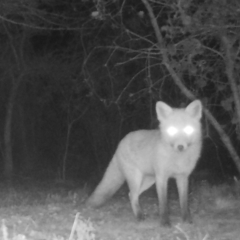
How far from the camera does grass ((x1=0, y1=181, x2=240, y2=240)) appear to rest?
6.39 meters

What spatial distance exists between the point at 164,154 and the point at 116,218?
Answer: 1081mm

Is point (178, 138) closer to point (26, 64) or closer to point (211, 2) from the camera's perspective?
point (211, 2)

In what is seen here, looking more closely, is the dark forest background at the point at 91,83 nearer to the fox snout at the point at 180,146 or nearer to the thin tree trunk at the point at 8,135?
the thin tree trunk at the point at 8,135

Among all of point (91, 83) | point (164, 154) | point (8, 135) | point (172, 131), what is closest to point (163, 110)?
point (172, 131)

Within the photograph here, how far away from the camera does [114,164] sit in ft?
28.7

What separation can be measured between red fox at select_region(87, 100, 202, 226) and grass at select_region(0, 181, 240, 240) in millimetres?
282

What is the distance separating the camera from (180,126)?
7.32 meters

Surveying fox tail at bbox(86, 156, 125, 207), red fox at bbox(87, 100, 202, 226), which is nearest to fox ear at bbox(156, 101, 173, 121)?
red fox at bbox(87, 100, 202, 226)

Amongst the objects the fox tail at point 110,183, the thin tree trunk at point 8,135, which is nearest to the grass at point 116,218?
the fox tail at point 110,183

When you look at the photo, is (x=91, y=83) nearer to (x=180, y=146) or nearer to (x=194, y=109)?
(x=194, y=109)

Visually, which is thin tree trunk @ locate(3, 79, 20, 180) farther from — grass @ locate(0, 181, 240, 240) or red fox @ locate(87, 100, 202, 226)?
red fox @ locate(87, 100, 202, 226)

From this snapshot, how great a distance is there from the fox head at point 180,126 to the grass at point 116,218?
1.02 meters

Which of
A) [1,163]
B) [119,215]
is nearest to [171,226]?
[119,215]

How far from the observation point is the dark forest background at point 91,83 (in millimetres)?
9523
